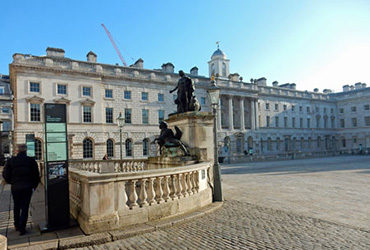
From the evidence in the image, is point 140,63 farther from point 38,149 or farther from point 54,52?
point 38,149

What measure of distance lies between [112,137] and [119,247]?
33.5 m

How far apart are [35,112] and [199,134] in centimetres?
2949

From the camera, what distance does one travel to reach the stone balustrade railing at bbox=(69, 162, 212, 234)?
5.11 metres

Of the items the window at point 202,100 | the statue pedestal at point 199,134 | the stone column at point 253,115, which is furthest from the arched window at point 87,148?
the stone column at point 253,115

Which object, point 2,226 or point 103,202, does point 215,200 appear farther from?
point 2,226

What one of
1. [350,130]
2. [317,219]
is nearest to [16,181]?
[317,219]

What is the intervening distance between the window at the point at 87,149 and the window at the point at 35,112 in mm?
6307

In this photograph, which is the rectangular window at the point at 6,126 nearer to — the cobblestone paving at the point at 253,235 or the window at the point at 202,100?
the window at the point at 202,100

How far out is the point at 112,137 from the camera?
1452 inches

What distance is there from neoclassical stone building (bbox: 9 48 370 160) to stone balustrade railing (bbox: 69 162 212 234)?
2985 cm

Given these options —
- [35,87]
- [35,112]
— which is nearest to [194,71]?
[35,87]

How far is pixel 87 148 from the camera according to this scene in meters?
35.2

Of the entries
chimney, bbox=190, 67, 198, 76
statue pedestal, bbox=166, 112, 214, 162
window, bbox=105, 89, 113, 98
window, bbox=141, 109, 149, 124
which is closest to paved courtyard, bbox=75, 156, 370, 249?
statue pedestal, bbox=166, 112, 214, 162

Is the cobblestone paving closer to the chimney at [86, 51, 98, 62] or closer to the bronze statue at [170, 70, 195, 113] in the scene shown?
the bronze statue at [170, 70, 195, 113]
